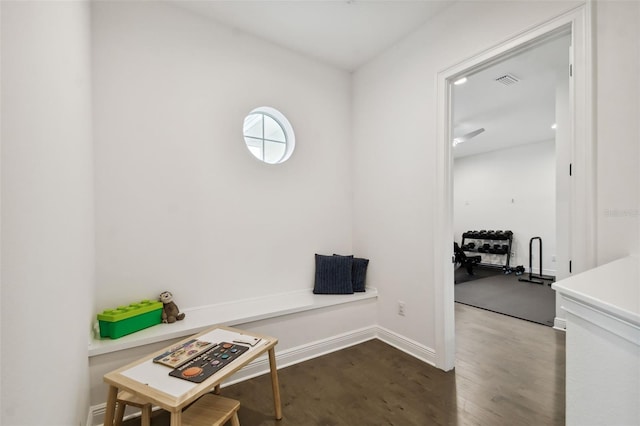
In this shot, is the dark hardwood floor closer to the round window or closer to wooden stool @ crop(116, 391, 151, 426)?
wooden stool @ crop(116, 391, 151, 426)

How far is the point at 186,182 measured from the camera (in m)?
2.34

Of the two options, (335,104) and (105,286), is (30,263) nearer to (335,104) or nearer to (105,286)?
(105,286)

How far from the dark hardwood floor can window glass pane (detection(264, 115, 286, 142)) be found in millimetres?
2210

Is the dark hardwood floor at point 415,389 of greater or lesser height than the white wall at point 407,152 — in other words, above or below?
below

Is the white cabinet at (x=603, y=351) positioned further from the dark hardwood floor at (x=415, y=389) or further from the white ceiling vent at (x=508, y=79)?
the white ceiling vent at (x=508, y=79)

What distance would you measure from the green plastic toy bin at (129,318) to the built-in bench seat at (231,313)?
4 centimetres

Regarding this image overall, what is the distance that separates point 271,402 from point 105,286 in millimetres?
1438

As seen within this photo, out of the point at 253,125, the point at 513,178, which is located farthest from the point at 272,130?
the point at 513,178

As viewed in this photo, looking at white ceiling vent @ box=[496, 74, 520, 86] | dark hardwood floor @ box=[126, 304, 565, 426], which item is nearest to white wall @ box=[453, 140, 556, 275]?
white ceiling vent @ box=[496, 74, 520, 86]

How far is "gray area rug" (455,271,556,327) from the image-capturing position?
3600 millimetres

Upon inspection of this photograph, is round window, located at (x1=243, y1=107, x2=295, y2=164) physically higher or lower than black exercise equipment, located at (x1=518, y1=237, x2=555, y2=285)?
higher

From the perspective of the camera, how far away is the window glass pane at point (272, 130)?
2.93 metres

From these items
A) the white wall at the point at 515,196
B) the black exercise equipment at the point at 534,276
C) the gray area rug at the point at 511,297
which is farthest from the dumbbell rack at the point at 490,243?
the gray area rug at the point at 511,297

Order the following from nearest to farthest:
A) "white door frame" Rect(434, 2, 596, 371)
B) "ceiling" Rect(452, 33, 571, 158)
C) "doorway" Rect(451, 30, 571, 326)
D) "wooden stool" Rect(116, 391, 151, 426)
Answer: "wooden stool" Rect(116, 391, 151, 426)
"white door frame" Rect(434, 2, 596, 371)
"ceiling" Rect(452, 33, 571, 158)
"doorway" Rect(451, 30, 571, 326)
